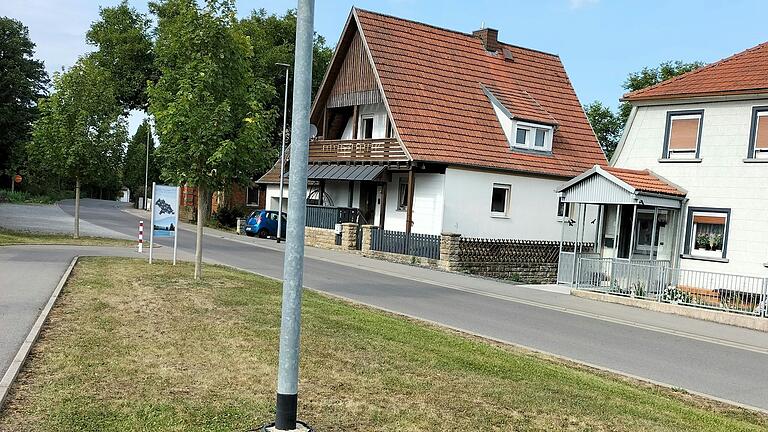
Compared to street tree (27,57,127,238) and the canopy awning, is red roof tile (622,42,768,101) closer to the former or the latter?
the canopy awning

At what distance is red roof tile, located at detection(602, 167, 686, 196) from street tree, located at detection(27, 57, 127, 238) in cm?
1698

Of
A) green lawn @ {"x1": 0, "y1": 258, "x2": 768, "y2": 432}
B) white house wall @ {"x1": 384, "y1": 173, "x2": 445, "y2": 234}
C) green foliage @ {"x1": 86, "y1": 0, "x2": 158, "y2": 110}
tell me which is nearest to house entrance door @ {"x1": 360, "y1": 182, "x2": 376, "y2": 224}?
white house wall @ {"x1": 384, "y1": 173, "x2": 445, "y2": 234}

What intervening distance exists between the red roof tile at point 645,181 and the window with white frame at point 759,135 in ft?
7.37

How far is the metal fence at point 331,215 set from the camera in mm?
31016

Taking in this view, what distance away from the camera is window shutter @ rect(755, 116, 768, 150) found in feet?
63.7

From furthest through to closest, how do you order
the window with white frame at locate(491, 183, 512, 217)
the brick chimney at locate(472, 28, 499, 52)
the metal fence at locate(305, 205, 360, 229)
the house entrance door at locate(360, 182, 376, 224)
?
the brick chimney at locate(472, 28, 499, 52) < the house entrance door at locate(360, 182, 376, 224) < the metal fence at locate(305, 205, 360, 229) < the window with white frame at locate(491, 183, 512, 217)

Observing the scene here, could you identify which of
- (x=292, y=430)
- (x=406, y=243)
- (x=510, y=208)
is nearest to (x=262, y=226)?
(x=406, y=243)

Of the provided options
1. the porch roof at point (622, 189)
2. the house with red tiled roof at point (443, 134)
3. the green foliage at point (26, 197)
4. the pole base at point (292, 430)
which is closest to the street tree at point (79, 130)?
the house with red tiled roof at point (443, 134)

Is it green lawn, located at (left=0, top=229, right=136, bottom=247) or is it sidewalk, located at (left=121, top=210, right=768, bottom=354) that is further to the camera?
green lawn, located at (left=0, top=229, right=136, bottom=247)

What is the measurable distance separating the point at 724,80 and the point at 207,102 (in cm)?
1514

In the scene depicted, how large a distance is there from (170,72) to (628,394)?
1070cm

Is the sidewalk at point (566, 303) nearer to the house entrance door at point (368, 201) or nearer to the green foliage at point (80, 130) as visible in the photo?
Result: the house entrance door at point (368, 201)

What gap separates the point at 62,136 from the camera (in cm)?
2417

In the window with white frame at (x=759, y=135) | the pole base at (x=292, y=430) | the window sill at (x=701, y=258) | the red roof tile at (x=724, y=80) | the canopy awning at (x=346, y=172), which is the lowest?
the pole base at (x=292, y=430)
